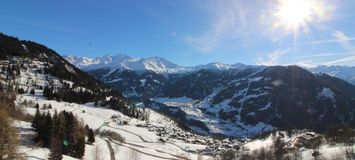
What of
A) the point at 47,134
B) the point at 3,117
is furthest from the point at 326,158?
the point at 3,117

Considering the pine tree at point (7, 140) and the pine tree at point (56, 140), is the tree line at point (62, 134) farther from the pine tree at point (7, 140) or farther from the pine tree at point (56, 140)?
the pine tree at point (7, 140)

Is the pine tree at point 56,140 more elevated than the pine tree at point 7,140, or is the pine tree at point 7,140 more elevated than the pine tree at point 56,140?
the pine tree at point 7,140

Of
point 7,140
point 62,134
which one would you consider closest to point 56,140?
point 62,134

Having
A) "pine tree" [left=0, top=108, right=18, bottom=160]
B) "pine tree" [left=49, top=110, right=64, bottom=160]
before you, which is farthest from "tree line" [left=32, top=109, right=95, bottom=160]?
"pine tree" [left=0, top=108, right=18, bottom=160]

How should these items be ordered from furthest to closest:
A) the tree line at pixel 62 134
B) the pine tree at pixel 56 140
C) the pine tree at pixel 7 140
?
1. the tree line at pixel 62 134
2. the pine tree at pixel 56 140
3. the pine tree at pixel 7 140

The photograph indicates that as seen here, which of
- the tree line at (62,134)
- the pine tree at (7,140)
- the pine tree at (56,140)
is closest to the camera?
the pine tree at (7,140)

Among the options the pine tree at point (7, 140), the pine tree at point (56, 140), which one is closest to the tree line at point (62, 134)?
the pine tree at point (56, 140)

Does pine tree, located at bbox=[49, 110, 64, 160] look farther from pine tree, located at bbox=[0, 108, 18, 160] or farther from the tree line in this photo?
pine tree, located at bbox=[0, 108, 18, 160]

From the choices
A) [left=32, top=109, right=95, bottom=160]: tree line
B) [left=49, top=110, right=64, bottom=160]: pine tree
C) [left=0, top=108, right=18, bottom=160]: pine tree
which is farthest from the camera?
[left=32, top=109, right=95, bottom=160]: tree line

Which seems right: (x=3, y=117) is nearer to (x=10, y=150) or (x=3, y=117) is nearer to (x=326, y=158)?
(x=10, y=150)

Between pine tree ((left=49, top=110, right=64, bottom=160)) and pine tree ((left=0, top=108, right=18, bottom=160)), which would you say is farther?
pine tree ((left=49, top=110, right=64, bottom=160))

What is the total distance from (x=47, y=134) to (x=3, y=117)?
69900 millimetres

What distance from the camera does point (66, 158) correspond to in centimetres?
13200

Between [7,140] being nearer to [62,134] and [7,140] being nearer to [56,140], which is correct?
[56,140]
